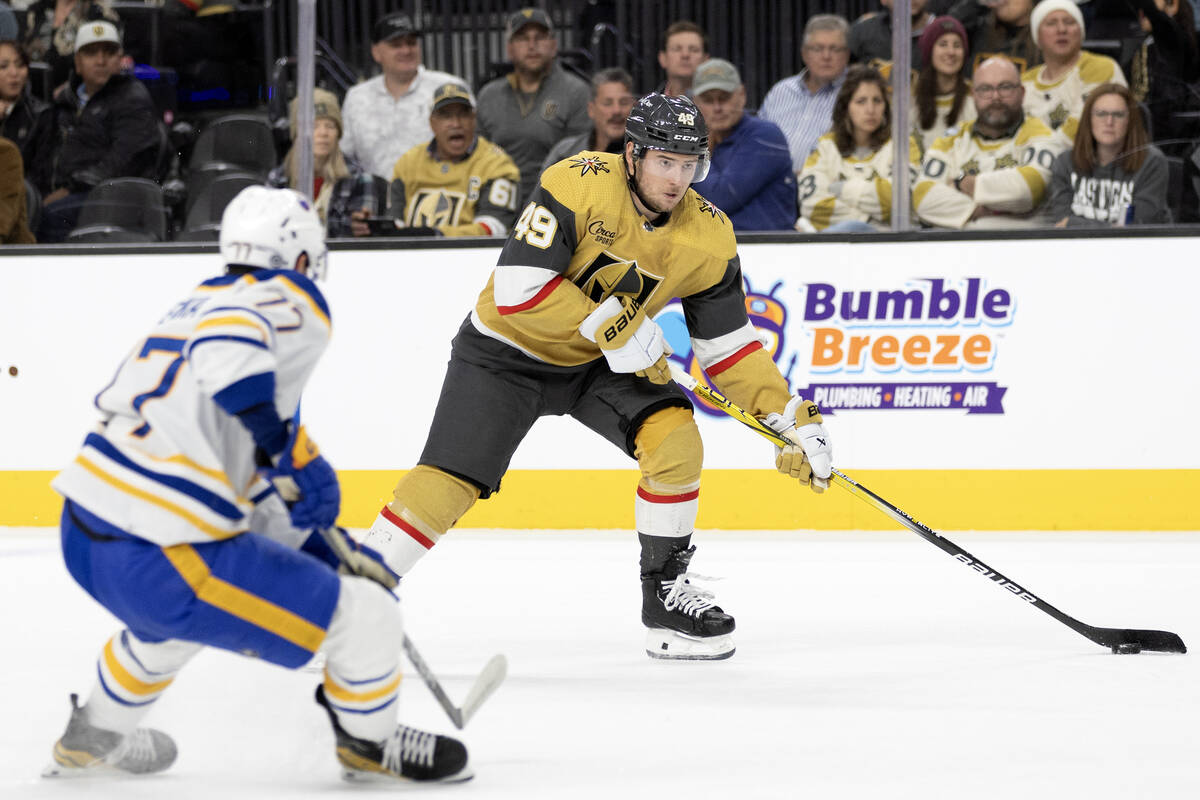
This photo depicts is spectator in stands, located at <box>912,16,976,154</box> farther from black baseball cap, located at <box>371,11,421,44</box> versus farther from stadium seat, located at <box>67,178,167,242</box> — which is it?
stadium seat, located at <box>67,178,167,242</box>

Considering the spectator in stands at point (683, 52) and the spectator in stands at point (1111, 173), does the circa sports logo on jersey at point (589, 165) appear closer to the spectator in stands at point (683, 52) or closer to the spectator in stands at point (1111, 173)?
the spectator in stands at point (683, 52)

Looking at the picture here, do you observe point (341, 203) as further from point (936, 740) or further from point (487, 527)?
point (936, 740)

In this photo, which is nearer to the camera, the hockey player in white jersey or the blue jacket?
the hockey player in white jersey

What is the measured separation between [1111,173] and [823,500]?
1.41 meters

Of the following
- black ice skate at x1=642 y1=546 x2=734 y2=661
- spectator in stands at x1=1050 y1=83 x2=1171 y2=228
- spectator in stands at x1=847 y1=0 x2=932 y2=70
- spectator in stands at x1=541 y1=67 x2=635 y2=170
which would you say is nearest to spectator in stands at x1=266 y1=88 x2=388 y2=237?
spectator in stands at x1=541 y1=67 x2=635 y2=170

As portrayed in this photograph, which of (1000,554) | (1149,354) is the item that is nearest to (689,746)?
(1000,554)

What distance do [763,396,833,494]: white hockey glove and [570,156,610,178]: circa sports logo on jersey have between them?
662 mm

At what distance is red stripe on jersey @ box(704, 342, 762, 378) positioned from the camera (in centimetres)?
320

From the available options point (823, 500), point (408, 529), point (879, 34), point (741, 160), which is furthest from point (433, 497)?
point (879, 34)

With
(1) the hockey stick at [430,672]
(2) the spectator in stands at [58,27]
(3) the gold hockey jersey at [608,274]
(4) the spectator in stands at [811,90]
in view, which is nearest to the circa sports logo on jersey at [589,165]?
(3) the gold hockey jersey at [608,274]

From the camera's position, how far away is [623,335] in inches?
115

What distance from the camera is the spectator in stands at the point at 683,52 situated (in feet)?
15.8

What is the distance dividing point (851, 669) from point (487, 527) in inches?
81.1

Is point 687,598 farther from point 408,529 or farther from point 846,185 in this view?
point 846,185
